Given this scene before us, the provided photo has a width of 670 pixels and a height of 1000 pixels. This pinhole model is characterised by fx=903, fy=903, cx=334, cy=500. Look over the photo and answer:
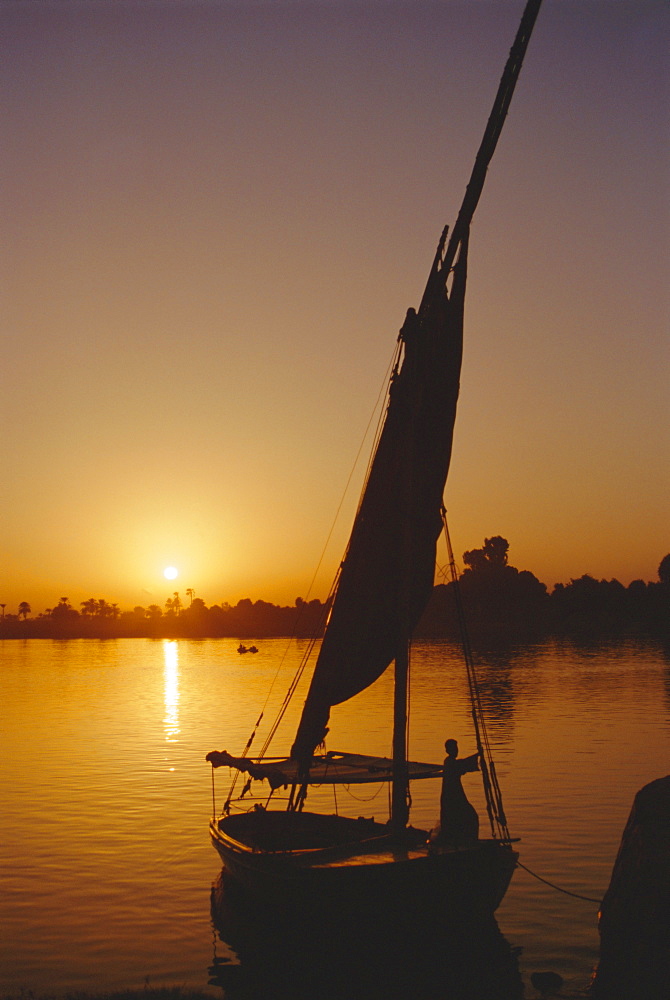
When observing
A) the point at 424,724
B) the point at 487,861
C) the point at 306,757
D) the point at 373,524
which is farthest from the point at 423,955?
the point at 424,724

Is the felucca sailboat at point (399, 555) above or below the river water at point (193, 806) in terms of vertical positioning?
above

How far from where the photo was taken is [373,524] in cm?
1756

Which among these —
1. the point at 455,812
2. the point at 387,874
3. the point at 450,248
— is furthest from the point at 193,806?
the point at 450,248

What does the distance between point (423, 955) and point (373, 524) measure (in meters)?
7.54

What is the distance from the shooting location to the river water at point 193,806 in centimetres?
1656

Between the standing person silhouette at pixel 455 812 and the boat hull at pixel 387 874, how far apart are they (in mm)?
393

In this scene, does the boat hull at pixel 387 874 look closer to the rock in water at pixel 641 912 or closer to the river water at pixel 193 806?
the river water at pixel 193 806

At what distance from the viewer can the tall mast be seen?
51.4 ft

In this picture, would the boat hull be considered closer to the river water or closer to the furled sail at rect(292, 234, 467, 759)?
the river water

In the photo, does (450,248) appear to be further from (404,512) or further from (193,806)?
(193,806)

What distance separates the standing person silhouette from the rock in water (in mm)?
2790

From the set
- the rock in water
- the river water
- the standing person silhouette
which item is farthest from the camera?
the river water

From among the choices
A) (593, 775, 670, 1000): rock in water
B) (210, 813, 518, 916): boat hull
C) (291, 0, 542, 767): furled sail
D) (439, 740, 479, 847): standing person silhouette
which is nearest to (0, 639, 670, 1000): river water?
(210, 813, 518, 916): boat hull

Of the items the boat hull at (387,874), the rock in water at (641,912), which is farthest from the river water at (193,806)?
the rock in water at (641,912)
